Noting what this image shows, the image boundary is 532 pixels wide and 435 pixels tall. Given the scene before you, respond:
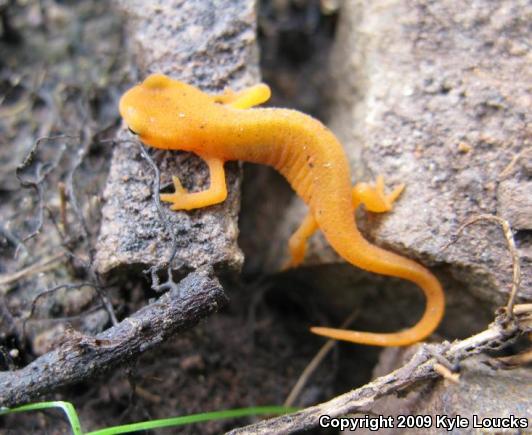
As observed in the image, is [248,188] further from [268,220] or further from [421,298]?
[421,298]

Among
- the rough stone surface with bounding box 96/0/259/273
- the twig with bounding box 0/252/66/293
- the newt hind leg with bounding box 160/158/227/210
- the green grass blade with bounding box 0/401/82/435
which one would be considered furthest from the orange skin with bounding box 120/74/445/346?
the green grass blade with bounding box 0/401/82/435

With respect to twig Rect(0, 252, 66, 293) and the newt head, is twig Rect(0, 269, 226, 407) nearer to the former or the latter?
twig Rect(0, 252, 66, 293)

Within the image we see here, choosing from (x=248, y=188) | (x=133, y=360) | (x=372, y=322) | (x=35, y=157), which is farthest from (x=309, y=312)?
(x=35, y=157)

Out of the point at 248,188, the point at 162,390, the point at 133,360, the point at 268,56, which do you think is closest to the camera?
the point at 133,360

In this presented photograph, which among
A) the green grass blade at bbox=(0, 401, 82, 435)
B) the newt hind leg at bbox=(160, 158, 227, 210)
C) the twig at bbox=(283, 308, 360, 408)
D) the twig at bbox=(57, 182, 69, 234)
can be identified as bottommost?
the twig at bbox=(283, 308, 360, 408)

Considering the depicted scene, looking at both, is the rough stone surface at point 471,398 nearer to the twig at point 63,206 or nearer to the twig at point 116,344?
the twig at point 116,344

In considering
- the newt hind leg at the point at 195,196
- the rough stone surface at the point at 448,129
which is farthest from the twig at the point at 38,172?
the rough stone surface at the point at 448,129
